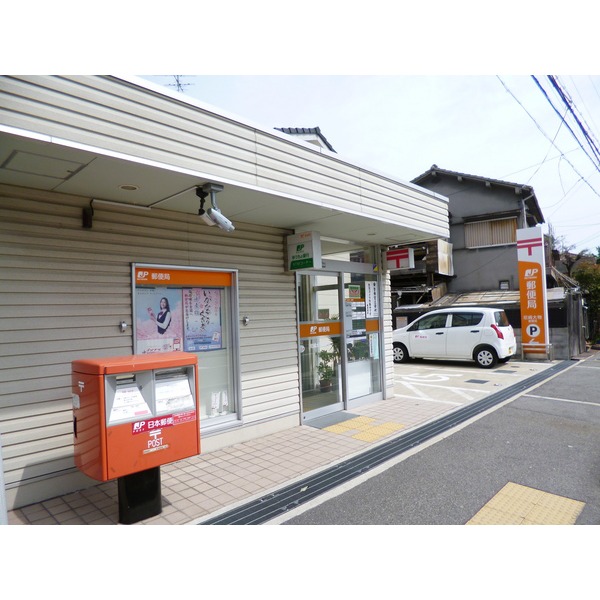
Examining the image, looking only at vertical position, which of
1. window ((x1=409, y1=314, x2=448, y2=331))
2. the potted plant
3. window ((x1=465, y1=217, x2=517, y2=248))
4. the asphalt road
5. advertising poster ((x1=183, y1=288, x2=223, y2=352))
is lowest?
the asphalt road

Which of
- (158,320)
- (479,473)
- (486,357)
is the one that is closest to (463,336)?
(486,357)

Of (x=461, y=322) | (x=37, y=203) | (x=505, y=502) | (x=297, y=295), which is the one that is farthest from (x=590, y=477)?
(x=461, y=322)

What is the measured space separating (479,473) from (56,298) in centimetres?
468

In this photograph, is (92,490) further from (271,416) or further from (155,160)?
(155,160)

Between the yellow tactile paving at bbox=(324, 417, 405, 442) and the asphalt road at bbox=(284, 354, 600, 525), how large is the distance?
75 centimetres

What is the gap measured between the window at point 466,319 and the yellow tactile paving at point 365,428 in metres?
6.53

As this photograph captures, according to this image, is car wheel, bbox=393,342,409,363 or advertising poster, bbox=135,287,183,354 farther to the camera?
car wheel, bbox=393,342,409,363

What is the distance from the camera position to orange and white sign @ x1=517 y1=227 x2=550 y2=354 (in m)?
12.6

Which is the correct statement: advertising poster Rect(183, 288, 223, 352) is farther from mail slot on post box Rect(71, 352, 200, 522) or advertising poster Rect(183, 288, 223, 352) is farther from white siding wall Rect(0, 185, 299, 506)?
mail slot on post box Rect(71, 352, 200, 522)

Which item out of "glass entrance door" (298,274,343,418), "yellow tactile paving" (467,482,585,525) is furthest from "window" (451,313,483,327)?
"yellow tactile paving" (467,482,585,525)

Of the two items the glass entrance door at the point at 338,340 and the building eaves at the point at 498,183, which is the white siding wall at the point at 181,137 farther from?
the building eaves at the point at 498,183

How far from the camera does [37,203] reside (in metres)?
4.08

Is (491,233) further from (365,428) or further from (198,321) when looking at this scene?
(198,321)

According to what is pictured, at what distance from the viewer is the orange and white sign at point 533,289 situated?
12.6 m
